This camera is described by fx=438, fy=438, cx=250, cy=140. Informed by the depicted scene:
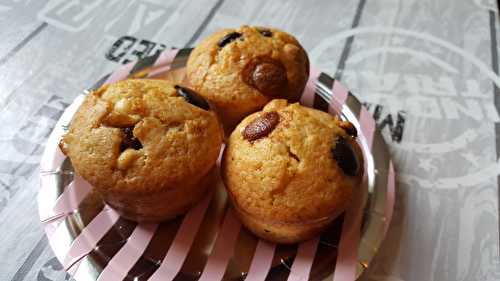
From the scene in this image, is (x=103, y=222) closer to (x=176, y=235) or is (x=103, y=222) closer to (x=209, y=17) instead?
(x=176, y=235)

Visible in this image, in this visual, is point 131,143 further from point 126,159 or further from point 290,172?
point 290,172

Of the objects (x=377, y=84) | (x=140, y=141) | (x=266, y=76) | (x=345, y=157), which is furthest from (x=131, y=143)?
(x=377, y=84)

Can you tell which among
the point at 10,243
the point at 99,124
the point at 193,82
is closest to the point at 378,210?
the point at 193,82

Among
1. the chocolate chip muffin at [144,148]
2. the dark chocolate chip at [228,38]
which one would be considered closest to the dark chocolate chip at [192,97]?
the chocolate chip muffin at [144,148]

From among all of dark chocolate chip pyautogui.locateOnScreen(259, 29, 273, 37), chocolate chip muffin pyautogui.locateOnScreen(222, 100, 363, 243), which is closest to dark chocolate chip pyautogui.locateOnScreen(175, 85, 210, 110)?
chocolate chip muffin pyautogui.locateOnScreen(222, 100, 363, 243)

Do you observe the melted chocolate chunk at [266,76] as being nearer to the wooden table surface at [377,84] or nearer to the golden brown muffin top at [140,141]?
the golden brown muffin top at [140,141]

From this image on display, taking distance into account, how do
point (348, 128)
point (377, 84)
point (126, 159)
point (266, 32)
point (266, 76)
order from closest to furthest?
point (126, 159) < point (348, 128) < point (266, 76) < point (266, 32) < point (377, 84)
